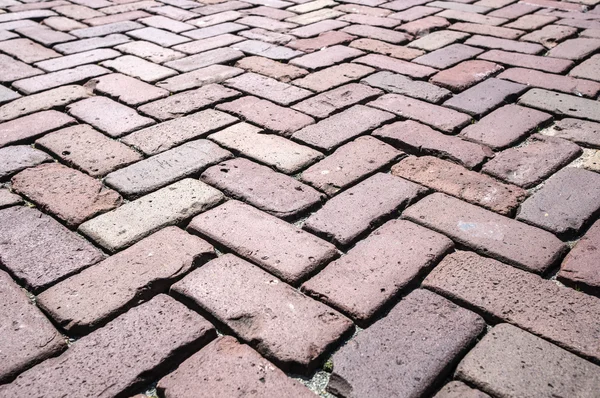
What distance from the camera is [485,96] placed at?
3049 millimetres

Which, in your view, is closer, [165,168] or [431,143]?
[165,168]

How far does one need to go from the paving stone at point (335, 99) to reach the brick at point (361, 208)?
0.67 meters

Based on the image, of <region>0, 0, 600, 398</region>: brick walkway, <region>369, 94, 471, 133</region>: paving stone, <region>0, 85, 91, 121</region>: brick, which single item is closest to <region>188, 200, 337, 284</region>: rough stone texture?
<region>0, 0, 600, 398</region>: brick walkway

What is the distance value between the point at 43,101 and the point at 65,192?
0.96 metres

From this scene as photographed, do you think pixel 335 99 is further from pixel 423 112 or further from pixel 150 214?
pixel 150 214

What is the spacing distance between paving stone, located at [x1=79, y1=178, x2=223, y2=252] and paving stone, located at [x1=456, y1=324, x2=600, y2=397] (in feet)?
3.72

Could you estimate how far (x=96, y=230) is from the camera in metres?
2.08

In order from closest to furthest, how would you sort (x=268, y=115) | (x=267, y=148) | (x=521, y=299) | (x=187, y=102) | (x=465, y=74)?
(x=521, y=299) < (x=267, y=148) < (x=268, y=115) < (x=187, y=102) < (x=465, y=74)

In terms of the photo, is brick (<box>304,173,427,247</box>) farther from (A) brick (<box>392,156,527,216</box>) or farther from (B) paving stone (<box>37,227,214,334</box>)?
(B) paving stone (<box>37,227,214,334</box>)

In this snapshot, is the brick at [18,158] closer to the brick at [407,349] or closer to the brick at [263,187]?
the brick at [263,187]

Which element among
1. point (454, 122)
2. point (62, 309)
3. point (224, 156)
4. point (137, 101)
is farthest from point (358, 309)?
point (137, 101)

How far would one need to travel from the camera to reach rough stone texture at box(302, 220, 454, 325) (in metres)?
1.77

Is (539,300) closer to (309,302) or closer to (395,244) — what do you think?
(395,244)

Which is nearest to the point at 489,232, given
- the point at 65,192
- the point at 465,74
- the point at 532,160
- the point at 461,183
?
the point at 461,183
